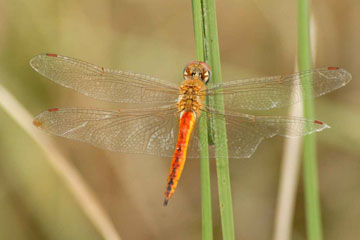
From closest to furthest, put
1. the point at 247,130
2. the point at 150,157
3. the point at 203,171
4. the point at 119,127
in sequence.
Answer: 1. the point at 203,171
2. the point at 247,130
3. the point at 119,127
4. the point at 150,157

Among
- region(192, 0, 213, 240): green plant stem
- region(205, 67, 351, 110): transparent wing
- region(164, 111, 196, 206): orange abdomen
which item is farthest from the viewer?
region(164, 111, 196, 206): orange abdomen

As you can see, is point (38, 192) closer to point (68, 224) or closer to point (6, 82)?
point (68, 224)

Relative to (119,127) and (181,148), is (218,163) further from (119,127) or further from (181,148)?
(119,127)

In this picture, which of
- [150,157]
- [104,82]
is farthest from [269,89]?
[150,157]

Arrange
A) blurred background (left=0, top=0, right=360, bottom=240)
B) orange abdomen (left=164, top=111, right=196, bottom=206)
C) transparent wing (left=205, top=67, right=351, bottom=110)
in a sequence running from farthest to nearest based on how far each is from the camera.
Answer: blurred background (left=0, top=0, right=360, bottom=240) → orange abdomen (left=164, top=111, right=196, bottom=206) → transparent wing (left=205, top=67, right=351, bottom=110)

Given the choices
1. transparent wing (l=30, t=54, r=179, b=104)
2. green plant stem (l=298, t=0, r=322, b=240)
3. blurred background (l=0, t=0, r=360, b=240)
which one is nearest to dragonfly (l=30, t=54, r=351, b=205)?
transparent wing (l=30, t=54, r=179, b=104)

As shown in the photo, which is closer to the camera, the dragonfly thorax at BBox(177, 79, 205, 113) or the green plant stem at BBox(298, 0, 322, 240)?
the green plant stem at BBox(298, 0, 322, 240)

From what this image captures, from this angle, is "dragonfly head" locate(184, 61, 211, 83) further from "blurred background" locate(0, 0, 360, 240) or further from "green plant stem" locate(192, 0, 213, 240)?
"blurred background" locate(0, 0, 360, 240)

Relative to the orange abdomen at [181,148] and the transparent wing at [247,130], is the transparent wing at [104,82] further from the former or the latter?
the transparent wing at [247,130]
